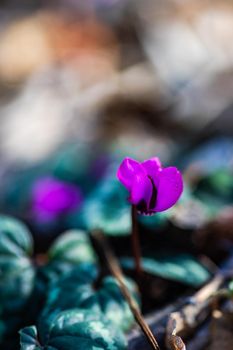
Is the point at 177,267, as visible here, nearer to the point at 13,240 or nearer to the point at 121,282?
the point at 121,282

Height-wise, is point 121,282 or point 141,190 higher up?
point 141,190

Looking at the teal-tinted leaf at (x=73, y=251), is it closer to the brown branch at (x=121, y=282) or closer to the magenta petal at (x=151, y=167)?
the brown branch at (x=121, y=282)

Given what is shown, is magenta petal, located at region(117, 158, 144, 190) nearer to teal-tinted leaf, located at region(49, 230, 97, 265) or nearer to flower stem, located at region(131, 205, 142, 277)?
flower stem, located at region(131, 205, 142, 277)

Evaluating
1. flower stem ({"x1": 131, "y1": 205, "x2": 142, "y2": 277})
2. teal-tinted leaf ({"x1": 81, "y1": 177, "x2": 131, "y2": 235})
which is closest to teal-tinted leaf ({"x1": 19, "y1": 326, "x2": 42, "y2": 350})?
flower stem ({"x1": 131, "y1": 205, "x2": 142, "y2": 277})

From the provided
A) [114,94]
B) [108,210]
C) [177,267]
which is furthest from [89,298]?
[114,94]

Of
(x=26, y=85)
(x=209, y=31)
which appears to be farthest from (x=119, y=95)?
(x=209, y=31)

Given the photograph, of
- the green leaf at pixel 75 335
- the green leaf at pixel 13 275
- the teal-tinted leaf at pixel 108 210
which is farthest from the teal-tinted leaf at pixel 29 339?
the teal-tinted leaf at pixel 108 210
